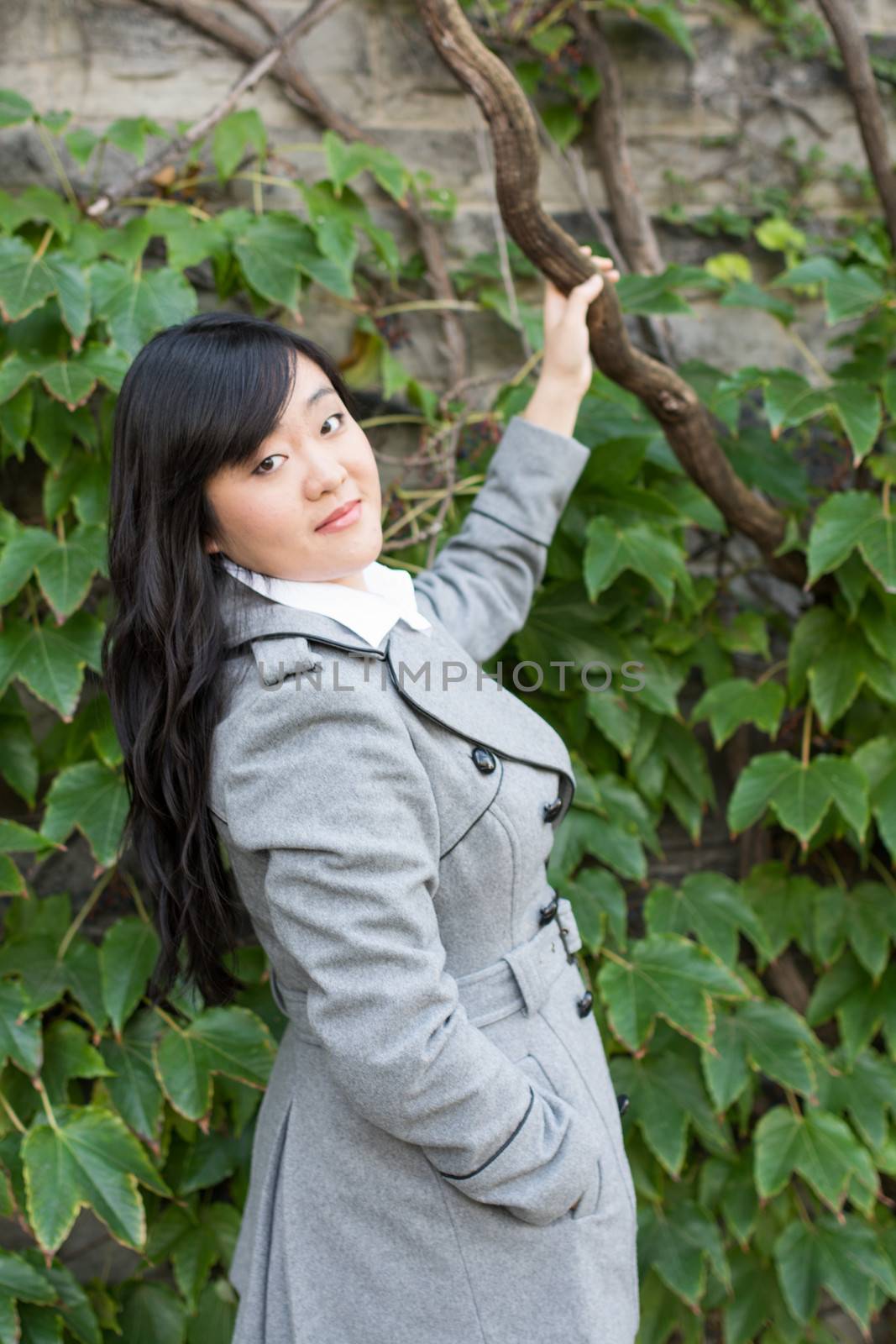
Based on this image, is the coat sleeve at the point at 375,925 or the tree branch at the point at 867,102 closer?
the coat sleeve at the point at 375,925

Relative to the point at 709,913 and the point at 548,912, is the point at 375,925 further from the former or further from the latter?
the point at 709,913

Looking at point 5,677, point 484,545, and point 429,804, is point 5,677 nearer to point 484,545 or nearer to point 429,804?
point 484,545

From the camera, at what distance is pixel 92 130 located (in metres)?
1.58

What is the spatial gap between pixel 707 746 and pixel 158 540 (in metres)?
1.13

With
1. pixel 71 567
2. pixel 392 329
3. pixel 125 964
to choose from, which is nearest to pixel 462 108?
pixel 392 329

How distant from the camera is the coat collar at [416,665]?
2.80 feet

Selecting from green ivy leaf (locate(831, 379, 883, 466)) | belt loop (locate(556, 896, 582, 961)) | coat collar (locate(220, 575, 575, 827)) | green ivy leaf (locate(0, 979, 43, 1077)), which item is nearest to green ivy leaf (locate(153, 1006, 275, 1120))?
green ivy leaf (locate(0, 979, 43, 1077))

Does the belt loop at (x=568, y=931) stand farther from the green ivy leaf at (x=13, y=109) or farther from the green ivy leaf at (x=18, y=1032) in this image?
the green ivy leaf at (x=13, y=109)

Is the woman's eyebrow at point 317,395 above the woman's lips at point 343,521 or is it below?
above

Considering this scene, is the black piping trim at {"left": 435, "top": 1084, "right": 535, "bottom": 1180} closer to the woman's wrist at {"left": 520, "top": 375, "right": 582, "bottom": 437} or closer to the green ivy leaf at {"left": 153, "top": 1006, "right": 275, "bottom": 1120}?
the green ivy leaf at {"left": 153, "top": 1006, "right": 275, "bottom": 1120}

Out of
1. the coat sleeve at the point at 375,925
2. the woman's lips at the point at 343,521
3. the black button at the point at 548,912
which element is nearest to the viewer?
the coat sleeve at the point at 375,925

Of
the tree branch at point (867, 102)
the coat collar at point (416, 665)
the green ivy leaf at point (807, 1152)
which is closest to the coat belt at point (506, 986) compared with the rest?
the coat collar at point (416, 665)

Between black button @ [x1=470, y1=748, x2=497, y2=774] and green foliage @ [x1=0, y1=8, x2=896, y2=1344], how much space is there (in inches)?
20.4

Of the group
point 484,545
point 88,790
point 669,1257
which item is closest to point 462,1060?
point 484,545
